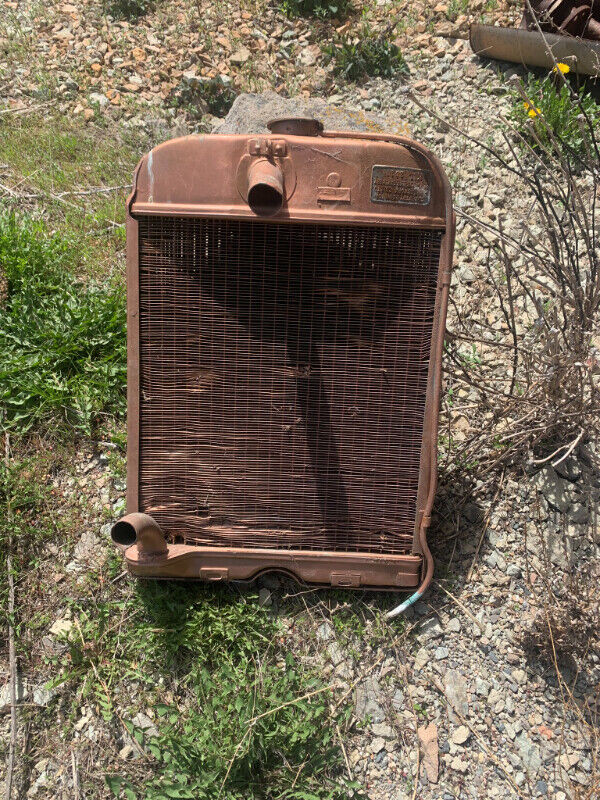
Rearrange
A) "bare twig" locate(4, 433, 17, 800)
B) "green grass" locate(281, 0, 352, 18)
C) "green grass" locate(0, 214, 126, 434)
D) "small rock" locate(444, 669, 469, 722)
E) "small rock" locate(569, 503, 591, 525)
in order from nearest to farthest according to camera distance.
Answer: "bare twig" locate(4, 433, 17, 800) → "small rock" locate(444, 669, 469, 722) → "small rock" locate(569, 503, 591, 525) → "green grass" locate(0, 214, 126, 434) → "green grass" locate(281, 0, 352, 18)

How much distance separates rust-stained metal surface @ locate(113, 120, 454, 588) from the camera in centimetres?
270

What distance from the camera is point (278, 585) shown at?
3.12 metres

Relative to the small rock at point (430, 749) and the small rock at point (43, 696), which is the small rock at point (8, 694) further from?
the small rock at point (430, 749)

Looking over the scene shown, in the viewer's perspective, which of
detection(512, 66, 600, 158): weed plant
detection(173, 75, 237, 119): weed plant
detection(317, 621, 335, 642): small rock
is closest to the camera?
detection(317, 621, 335, 642): small rock

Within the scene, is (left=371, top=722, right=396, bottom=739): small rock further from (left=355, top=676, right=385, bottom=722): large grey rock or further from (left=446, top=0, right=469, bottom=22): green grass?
(left=446, top=0, right=469, bottom=22): green grass

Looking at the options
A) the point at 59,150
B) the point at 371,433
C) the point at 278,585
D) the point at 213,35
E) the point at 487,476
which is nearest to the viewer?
the point at 371,433

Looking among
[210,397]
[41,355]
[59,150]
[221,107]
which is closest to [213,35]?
[221,107]

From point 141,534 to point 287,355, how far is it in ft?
Result: 2.85

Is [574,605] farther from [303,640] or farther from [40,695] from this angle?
[40,695]

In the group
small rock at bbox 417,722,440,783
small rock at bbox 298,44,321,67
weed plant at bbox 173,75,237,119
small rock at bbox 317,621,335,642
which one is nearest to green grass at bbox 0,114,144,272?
weed plant at bbox 173,75,237,119

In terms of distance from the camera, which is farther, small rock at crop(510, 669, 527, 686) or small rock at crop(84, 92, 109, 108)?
small rock at crop(84, 92, 109, 108)

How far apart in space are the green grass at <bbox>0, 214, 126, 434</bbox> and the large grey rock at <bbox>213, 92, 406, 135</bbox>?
123cm

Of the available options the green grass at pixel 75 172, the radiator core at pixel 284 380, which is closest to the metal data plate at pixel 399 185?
the radiator core at pixel 284 380

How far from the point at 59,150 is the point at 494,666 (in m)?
3.82
